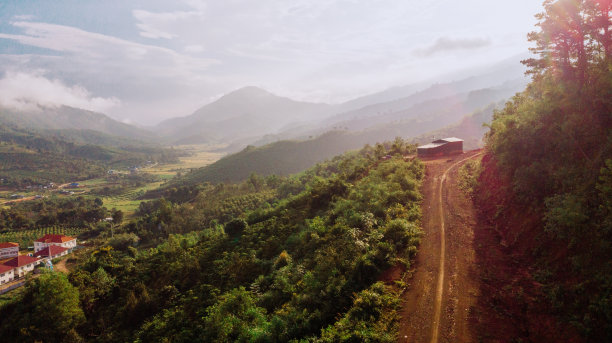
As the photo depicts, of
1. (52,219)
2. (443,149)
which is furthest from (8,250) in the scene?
(443,149)

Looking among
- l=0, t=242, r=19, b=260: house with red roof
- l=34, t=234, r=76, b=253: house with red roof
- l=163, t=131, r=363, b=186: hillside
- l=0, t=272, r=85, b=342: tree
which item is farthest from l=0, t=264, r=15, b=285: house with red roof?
l=163, t=131, r=363, b=186: hillside

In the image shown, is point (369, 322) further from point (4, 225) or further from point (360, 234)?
point (4, 225)

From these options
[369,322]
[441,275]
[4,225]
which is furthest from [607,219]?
[4,225]

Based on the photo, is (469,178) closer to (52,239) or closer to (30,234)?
(52,239)

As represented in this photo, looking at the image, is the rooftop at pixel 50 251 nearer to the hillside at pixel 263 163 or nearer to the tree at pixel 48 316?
the tree at pixel 48 316

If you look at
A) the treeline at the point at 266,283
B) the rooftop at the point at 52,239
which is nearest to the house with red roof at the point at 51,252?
the rooftop at the point at 52,239

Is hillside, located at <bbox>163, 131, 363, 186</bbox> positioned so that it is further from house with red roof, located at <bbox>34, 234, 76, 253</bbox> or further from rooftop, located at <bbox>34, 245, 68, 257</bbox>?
rooftop, located at <bbox>34, 245, 68, 257</bbox>

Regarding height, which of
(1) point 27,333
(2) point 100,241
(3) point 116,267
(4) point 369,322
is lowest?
(2) point 100,241
